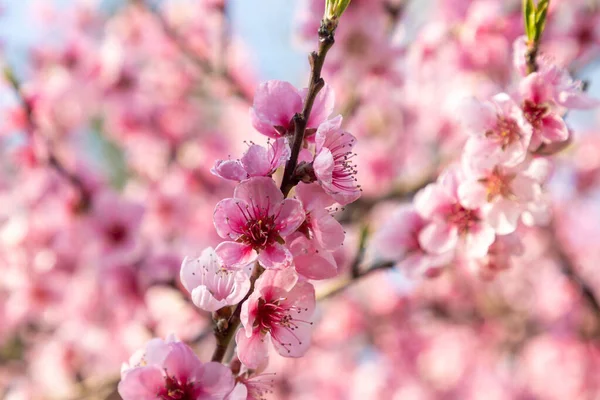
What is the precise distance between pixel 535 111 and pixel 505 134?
8 cm

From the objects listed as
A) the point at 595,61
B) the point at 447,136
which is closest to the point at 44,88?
the point at 447,136

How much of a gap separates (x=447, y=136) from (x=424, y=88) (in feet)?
1.36

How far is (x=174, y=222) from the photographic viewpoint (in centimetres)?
308

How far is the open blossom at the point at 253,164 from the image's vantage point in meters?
0.86

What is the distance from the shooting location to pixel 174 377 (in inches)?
35.3

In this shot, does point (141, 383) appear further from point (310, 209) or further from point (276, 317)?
point (310, 209)

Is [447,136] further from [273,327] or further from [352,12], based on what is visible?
[273,327]

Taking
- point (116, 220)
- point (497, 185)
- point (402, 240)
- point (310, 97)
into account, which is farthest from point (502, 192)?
point (116, 220)

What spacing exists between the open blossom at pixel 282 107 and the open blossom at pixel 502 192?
395mm

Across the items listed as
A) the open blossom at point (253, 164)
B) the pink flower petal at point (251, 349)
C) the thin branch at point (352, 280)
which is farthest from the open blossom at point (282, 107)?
the thin branch at point (352, 280)

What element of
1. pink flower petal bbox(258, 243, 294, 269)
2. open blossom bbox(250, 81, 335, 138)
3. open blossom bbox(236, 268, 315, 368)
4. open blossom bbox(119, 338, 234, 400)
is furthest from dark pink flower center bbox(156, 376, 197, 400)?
open blossom bbox(250, 81, 335, 138)

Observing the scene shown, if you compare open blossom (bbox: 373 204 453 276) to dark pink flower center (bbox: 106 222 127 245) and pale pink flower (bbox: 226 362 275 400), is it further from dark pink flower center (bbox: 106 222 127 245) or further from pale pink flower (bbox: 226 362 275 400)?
dark pink flower center (bbox: 106 222 127 245)

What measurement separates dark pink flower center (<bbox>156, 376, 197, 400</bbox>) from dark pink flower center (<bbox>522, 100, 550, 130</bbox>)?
83 centimetres

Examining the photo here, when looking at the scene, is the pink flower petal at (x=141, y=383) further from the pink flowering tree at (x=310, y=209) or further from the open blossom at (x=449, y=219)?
the open blossom at (x=449, y=219)
